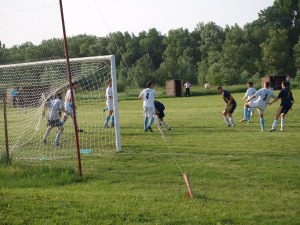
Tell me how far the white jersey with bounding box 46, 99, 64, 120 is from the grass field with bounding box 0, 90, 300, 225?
7.08 feet

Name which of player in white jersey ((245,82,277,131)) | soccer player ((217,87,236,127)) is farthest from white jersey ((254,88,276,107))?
soccer player ((217,87,236,127))

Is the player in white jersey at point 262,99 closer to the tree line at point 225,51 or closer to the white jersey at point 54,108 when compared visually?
the white jersey at point 54,108

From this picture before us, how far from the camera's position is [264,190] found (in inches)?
300

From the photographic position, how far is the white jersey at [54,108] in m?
13.3

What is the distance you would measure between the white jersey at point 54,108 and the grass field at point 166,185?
7.08 feet

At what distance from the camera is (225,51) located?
275ft

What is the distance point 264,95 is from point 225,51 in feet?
228

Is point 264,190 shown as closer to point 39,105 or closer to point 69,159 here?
point 69,159

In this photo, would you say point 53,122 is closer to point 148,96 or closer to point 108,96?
point 148,96

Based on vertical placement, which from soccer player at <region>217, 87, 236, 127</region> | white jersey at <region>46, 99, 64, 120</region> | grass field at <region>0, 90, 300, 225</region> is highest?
white jersey at <region>46, 99, 64, 120</region>

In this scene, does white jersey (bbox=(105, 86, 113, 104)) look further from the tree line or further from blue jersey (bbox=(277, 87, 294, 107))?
the tree line

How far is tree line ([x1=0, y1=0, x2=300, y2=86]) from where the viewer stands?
262 feet

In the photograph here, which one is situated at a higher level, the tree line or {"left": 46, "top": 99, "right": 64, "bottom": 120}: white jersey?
the tree line

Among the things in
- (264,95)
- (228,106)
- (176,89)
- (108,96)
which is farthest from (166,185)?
(176,89)
